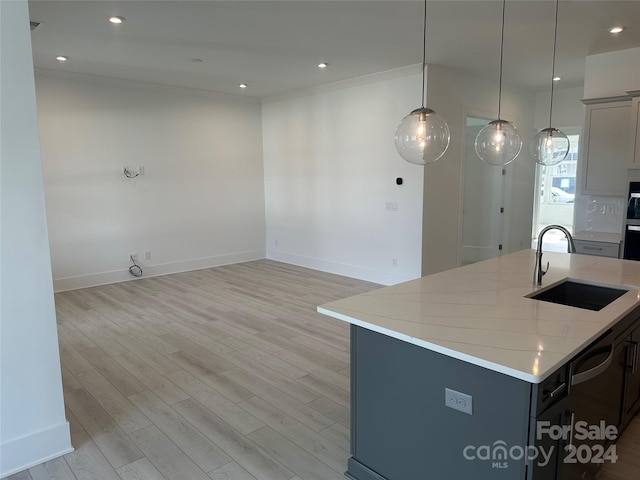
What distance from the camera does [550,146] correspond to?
10.7 feet

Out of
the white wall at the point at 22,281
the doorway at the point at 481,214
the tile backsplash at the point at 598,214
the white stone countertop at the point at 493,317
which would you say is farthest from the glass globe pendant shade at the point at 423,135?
the doorway at the point at 481,214

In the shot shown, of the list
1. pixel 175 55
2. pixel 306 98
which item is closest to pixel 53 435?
pixel 175 55

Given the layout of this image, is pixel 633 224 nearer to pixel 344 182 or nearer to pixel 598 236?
pixel 598 236

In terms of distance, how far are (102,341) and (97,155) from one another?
9.67 feet

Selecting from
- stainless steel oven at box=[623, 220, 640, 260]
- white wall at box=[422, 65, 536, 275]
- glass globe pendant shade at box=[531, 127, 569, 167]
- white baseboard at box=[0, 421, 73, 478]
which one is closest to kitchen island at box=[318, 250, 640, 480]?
glass globe pendant shade at box=[531, 127, 569, 167]

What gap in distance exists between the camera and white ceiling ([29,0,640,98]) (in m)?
3.34

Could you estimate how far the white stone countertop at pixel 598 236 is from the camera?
4.37 m

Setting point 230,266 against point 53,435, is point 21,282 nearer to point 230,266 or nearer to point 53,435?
point 53,435

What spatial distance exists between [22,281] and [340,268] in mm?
4733

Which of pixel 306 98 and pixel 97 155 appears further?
pixel 306 98

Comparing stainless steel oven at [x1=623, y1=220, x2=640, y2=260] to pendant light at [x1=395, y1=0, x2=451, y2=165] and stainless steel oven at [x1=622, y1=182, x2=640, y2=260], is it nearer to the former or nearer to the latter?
stainless steel oven at [x1=622, y1=182, x2=640, y2=260]

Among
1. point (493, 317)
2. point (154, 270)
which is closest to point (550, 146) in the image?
point (493, 317)

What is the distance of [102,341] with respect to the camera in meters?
3.90

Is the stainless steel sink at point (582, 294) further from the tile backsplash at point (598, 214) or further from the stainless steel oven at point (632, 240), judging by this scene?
the tile backsplash at point (598, 214)
